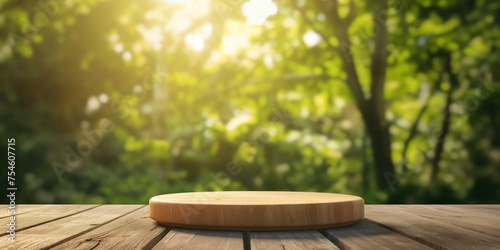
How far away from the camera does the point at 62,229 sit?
1185 millimetres

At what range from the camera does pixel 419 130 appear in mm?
7246

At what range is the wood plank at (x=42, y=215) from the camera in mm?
1305

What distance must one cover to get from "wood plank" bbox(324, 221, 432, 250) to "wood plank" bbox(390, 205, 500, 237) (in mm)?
215

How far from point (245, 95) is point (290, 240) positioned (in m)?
5.93

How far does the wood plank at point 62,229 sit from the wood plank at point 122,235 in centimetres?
3

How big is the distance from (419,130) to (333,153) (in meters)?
1.22

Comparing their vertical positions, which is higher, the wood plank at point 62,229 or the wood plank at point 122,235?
the wood plank at point 62,229

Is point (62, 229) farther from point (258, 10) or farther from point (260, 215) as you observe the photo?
point (258, 10)

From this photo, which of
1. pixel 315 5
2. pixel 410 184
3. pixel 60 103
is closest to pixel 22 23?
pixel 60 103

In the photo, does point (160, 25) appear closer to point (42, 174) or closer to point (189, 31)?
point (189, 31)

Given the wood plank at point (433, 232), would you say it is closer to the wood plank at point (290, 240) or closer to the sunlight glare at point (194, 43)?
the wood plank at point (290, 240)

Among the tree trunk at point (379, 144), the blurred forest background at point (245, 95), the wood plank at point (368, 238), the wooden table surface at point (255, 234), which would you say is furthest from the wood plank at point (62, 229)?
the tree trunk at point (379, 144)

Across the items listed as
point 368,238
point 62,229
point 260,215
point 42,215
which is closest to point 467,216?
point 368,238

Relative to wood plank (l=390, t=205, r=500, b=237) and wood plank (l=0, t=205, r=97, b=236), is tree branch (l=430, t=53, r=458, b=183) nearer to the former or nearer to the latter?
wood plank (l=390, t=205, r=500, b=237)
